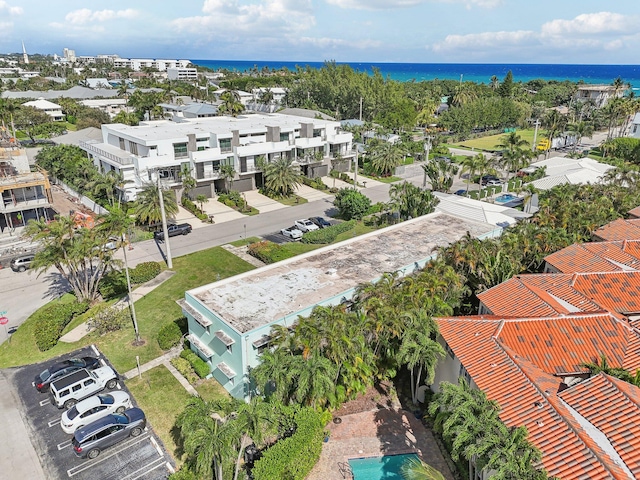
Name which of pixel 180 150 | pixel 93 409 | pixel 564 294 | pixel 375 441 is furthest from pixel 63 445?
pixel 180 150

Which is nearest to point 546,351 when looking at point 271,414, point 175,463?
point 271,414

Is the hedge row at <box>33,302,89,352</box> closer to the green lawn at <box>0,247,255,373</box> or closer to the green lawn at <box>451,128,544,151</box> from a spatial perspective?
the green lawn at <box>0,247,255,373</box>

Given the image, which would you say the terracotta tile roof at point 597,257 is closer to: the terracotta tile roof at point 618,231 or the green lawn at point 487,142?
the terracotta tile roof at point 618,231

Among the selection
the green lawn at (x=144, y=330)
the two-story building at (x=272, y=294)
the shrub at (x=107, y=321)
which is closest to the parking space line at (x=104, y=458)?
the two-story building at (x=272, y=294)

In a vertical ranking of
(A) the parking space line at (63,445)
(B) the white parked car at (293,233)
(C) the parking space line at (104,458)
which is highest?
(B) the white parked car at (293,233)

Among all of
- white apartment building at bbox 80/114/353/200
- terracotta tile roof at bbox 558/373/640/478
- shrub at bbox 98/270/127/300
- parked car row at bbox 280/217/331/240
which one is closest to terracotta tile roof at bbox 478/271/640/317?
terracotta tile roof at bbox 558/373/640/478

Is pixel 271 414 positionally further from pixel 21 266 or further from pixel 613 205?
pixel 613 205

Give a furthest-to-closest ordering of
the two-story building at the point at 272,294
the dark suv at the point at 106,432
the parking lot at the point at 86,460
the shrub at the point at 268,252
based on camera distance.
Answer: the shrub at the point at 268,252
the two-story building at the point at 272,294
the dark suv at the point at 106,432
the parking lot at the point at 86,460
